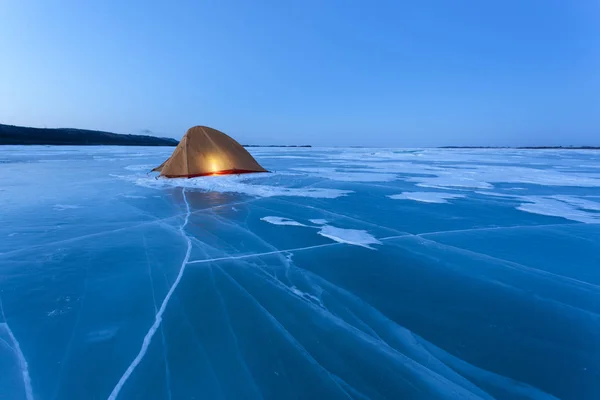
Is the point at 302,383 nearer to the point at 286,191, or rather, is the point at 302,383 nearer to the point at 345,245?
the point at 345,245

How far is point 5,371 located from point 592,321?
3.56m

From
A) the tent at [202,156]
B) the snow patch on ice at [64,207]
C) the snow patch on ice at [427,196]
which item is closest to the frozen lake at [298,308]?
the snow patch on ice at [64,207]

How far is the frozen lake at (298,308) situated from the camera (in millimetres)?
1504

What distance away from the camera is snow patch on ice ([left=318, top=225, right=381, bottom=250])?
3525 millimetres

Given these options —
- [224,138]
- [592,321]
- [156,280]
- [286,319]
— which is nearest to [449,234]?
[592,321]

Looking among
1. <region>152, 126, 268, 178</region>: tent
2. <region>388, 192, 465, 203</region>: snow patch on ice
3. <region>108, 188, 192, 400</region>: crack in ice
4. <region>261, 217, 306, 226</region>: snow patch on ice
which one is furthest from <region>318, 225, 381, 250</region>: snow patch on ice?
<region>152, 126, 268, 178</region>: tent

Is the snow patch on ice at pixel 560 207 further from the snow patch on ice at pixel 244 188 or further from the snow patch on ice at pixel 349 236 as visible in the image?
the snow patch on ice at pixel 244 188

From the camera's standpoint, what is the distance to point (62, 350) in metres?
1.68

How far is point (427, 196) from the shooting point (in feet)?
21.3

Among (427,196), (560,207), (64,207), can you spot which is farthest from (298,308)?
(560,207)

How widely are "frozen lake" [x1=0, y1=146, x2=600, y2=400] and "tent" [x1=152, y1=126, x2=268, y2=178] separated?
5.01 m

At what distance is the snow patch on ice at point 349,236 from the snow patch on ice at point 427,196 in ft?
8.90

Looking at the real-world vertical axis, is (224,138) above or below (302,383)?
above

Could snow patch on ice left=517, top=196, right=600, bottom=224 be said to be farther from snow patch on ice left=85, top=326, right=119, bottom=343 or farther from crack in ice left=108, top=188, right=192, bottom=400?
snow patch on ice left=85, top=326, right=119, bottom=343
